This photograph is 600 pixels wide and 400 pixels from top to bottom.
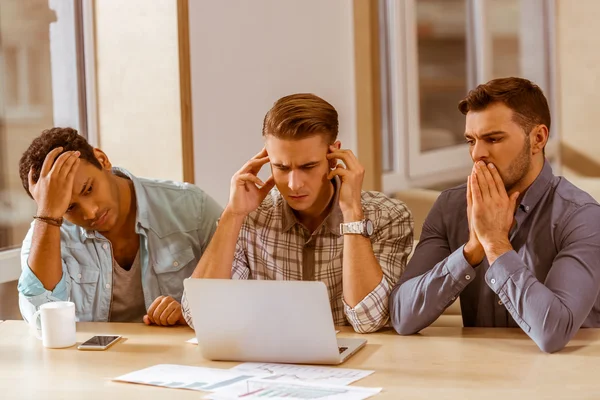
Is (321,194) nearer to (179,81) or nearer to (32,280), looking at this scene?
(32,280)

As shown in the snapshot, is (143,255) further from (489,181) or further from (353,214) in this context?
(489,181)

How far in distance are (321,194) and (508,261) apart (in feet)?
1.94

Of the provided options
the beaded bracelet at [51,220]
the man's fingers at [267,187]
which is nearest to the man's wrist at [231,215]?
the man's fingers at [267,187]

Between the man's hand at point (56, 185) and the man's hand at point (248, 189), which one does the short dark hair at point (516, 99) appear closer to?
the man's hand at point (248, 189)

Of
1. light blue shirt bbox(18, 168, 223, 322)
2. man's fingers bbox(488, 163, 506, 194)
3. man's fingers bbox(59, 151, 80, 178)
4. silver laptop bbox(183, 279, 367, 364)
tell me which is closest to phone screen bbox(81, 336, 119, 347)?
silver laptop bbox(183, 279, 367, 364)

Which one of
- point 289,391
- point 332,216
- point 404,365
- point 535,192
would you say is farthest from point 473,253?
point 289,391

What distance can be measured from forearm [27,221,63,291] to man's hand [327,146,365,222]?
744 millimetres

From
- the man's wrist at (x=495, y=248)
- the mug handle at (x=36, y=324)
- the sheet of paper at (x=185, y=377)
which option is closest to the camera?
the sheet of paper at (x=185, y=377)

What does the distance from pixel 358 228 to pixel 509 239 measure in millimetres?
356

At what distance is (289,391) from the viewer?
4.84ft

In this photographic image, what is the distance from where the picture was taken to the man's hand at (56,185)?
7.24 ft

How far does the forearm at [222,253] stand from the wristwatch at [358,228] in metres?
0.30

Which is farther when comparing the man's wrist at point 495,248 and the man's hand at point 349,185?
the man's hand at point 349,185

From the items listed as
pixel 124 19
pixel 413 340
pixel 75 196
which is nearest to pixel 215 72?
pixel 124 19
